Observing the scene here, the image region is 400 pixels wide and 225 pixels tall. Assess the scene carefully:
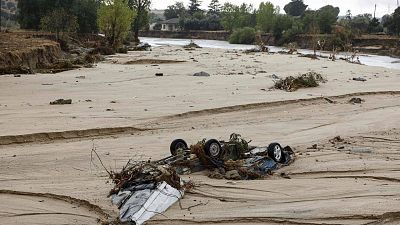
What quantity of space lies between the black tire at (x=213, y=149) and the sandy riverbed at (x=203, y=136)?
562 millimetres

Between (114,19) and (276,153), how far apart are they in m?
40.2

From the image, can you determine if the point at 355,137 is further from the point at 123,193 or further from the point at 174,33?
the point at 174,33

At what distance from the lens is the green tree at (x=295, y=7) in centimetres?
15277

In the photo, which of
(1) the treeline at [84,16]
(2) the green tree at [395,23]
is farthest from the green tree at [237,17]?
(1) the treeline at [84,16]

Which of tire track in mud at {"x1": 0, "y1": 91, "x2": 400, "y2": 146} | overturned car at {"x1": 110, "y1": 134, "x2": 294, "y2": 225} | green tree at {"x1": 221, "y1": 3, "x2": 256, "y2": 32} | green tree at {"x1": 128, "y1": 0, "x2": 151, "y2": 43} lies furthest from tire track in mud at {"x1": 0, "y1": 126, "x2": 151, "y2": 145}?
green tree at {"x1": 221, "y1": 3, "x2": 256, "y2": 32}

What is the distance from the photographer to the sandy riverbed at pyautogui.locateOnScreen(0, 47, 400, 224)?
682 centimetres

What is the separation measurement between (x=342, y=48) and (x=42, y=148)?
6043cm

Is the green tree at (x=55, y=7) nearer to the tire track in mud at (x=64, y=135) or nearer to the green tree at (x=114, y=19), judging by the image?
the green tree at (x=114, y=19)

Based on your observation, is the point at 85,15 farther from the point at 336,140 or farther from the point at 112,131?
the point at 336,140

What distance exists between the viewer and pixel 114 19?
47.4 meters

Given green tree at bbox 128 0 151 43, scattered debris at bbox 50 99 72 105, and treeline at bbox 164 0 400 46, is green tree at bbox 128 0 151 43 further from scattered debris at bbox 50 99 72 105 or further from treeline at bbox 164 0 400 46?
scattered debris at bbox 50 99 72 105

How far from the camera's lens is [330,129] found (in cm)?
1277

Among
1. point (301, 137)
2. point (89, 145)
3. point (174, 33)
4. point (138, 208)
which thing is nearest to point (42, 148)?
point (89, 145)

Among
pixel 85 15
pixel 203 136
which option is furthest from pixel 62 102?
pixel 85 15
